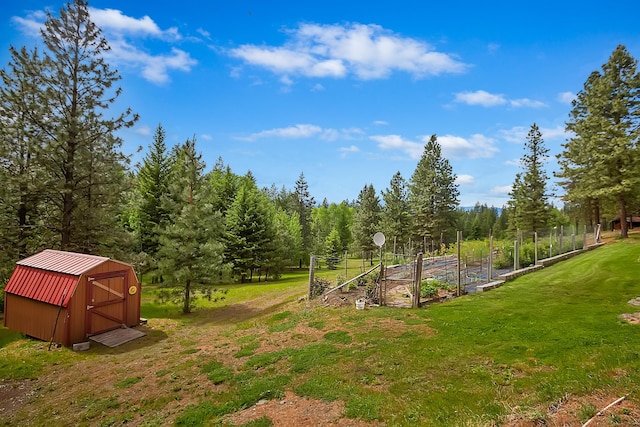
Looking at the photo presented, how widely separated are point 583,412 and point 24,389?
43.3 ft

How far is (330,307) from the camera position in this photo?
48.4ft

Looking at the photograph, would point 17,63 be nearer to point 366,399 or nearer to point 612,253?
point 366,399

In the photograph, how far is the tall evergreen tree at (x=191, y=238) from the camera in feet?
60.9

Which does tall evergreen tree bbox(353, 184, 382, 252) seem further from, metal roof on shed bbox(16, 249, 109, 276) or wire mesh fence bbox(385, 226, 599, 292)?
metal roof on shed bbox(16, 249, 109, 276)

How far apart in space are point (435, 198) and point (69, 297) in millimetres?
36015

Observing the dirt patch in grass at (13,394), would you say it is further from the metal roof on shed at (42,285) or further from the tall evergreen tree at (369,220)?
the tall evergreen tree at (369,220)

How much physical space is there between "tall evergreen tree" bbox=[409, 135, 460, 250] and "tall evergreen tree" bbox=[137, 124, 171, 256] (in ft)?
89.6

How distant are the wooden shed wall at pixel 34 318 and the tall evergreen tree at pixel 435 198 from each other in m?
34.2

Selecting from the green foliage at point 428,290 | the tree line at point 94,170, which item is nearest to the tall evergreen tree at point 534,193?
the tree line at point 94,170

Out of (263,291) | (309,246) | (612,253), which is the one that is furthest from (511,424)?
(309,246)

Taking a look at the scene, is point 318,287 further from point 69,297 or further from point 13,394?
point 13,394

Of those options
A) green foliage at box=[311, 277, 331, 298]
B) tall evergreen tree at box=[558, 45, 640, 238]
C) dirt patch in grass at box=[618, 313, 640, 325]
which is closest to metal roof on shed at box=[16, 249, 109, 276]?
green foliage at box=[311, 277, 331, 298]

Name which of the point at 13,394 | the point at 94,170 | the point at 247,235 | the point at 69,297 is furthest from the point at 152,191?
the point at 13,394

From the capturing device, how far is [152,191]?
30.4 m
